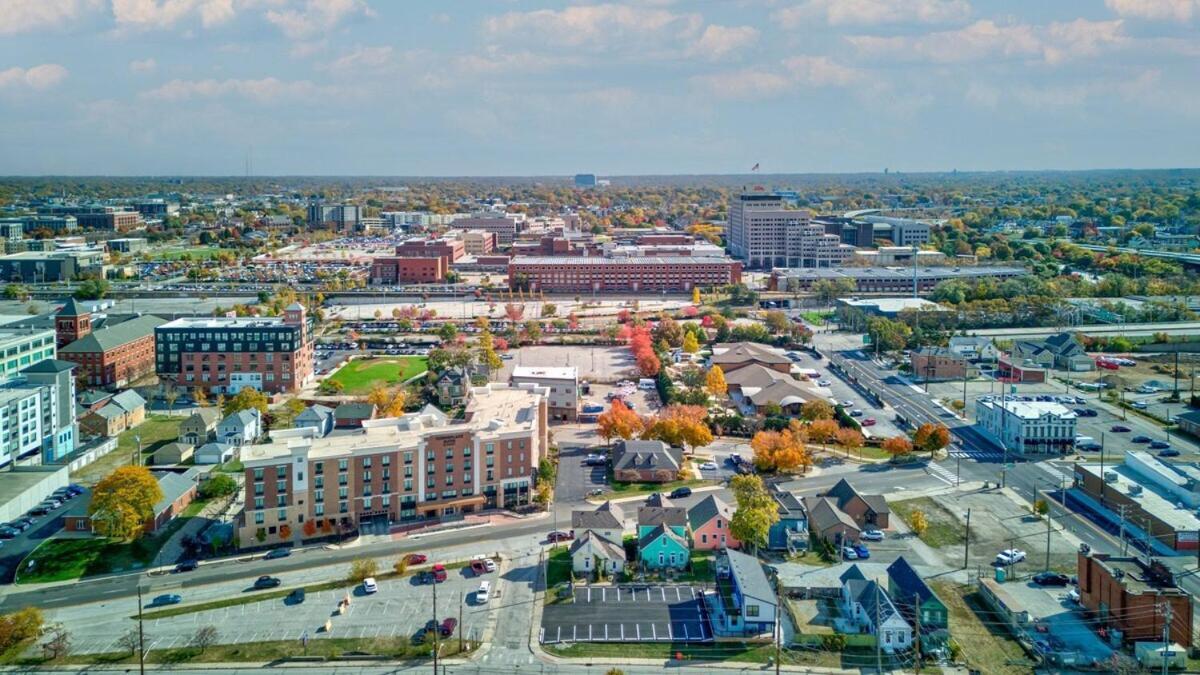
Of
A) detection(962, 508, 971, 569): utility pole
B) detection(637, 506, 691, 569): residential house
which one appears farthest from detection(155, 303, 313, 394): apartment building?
detection(962, 508, 971, 569): utility pole

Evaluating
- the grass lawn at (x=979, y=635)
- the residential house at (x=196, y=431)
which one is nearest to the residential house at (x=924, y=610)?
the grass lawn at (x=979, y=635)

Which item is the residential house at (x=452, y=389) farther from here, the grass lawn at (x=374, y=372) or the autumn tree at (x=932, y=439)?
the autumn tree at (x=932, y=439)

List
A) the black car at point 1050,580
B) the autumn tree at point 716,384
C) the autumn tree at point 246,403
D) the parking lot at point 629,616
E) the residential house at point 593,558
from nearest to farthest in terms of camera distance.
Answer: the parking lot at point 629,616, the black car at point 1050,580, the residential house at point 593,558, the autumn tree at point 246,403, the autumn tree at point 716,384

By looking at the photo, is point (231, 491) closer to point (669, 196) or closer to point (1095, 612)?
point (1095, 612)

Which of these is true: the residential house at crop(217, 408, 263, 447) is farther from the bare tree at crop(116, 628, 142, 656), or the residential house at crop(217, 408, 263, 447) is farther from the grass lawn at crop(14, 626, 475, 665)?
the grass lawn at crop(14, 626, 475, 665)

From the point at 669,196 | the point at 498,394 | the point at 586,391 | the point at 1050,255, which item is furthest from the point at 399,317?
the point at 669,196

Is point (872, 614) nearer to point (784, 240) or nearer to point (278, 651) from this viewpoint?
point (278, 651)
